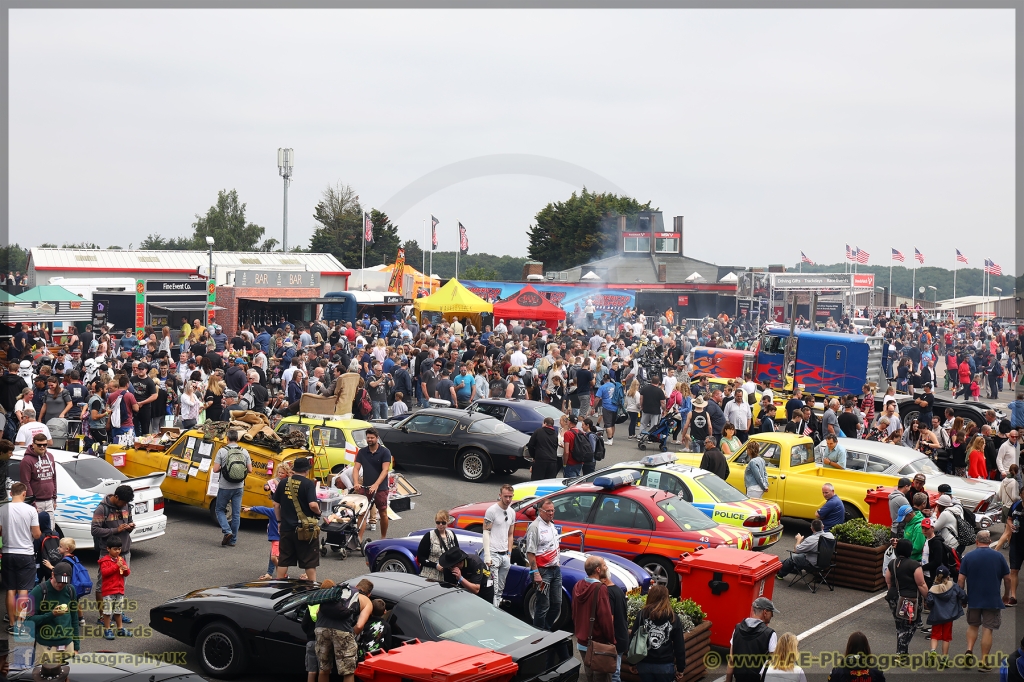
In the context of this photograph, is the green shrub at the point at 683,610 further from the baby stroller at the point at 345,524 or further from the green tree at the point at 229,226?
the green tree at the point at 229,226

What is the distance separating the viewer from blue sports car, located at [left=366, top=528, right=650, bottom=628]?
32.4ft

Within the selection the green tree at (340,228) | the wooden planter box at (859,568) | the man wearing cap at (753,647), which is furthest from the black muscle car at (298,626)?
the green tree at (340,228)

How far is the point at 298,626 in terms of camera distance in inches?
322

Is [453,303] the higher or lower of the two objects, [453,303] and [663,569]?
the higher

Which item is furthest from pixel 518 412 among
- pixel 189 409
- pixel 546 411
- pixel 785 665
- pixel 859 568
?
pixel 785 665

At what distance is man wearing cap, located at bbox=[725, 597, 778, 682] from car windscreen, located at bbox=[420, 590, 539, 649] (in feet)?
5.41

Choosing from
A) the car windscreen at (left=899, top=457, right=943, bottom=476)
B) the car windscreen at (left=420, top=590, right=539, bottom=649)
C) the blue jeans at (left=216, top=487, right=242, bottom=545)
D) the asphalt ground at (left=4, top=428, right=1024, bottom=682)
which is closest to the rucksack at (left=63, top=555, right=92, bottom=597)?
the asphalt ground at (left=4, top=428, right=1024, bottom=682)

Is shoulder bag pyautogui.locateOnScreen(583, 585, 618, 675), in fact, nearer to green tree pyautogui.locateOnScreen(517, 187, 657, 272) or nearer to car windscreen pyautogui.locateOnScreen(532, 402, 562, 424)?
car windscreen pyautogui.locateOnScreen(532, 402, 562, 424)

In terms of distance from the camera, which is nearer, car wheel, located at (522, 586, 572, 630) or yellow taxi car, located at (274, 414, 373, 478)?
car wheel, located at (522, 586, 572, 630)

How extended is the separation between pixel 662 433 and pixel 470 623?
13.8 metres

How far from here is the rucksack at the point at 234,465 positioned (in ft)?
41.4

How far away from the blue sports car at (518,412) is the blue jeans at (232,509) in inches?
276

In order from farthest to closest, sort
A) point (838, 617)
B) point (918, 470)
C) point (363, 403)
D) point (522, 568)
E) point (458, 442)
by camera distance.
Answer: point (363, 403)
point (458, 442)
point (918, 470)
point (838, 617)
point (522, 568)

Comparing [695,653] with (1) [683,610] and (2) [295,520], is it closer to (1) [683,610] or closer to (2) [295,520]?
(1) [683,610]
